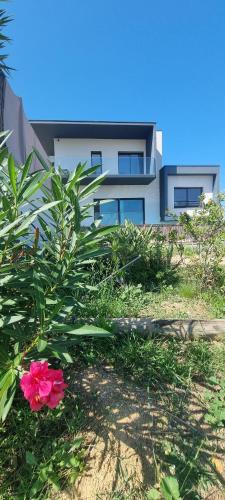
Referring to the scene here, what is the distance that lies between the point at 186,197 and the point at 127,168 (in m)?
4.62

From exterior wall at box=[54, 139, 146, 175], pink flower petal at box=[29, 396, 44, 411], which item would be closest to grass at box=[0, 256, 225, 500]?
pink flower petal at box=[29, 396, 44, 411]

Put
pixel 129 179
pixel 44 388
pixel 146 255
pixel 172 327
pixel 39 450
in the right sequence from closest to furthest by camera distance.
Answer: pixel 44 388
pixel 39 450
pixel 172 327
pixel 146 255
pixel 129 179

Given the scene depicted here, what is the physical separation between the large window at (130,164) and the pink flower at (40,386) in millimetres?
19435

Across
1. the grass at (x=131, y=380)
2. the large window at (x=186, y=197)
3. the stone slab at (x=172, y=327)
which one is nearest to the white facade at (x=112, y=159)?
the large window at (x=186, y=197)

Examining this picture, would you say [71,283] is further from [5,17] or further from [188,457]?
[5,17]

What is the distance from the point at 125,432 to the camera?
73.7 inches

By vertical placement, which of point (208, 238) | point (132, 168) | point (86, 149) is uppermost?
point (86, 149)

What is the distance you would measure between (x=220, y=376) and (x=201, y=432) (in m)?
0.57

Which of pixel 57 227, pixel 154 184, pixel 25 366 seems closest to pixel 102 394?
pixel 25 366

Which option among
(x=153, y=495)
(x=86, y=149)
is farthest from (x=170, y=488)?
(x=86, y=149)

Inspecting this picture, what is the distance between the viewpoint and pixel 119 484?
1.65 metres

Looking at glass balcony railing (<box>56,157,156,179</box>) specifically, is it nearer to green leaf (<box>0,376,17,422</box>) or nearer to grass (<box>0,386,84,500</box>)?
grass (<box>0,386,84,500</box>)

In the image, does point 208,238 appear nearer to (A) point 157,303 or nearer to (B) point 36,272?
(A) point 157,303

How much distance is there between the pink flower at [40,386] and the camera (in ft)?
3.79
